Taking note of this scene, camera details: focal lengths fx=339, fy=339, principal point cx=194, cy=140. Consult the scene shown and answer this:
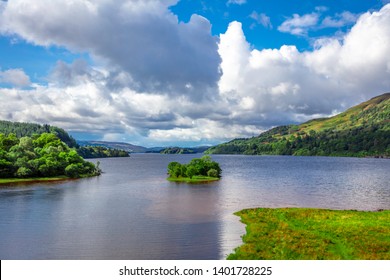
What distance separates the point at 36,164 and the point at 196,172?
248ft

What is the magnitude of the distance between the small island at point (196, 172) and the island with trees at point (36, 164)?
50.2m

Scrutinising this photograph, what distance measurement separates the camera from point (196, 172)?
6535 inches

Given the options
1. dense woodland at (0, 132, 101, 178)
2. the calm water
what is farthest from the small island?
dense woodland at (0, 132, 101, 178)

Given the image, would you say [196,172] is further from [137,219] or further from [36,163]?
[137,219]

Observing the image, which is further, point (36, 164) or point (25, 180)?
point (36, 164)

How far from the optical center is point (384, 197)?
106 m

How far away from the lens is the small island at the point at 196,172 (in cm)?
16212

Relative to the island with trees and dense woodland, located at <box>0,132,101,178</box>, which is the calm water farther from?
dense woodland, located at <box>0,132,101,178</box>

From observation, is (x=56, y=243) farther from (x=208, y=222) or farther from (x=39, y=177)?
(x=39, y=177)

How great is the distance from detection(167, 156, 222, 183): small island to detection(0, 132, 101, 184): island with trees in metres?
50.2

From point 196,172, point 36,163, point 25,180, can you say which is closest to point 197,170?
point 196,172

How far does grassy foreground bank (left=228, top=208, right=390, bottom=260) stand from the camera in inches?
1665
